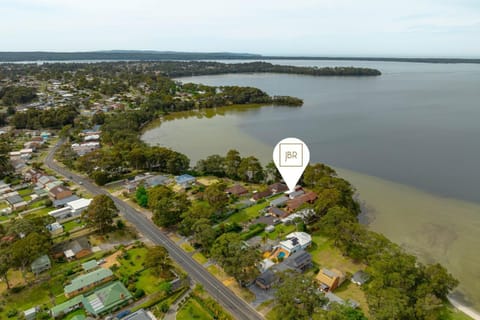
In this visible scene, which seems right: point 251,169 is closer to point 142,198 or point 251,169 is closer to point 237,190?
point 237,190

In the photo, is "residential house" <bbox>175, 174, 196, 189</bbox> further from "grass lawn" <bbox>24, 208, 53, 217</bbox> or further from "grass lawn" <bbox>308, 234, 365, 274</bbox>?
"grass lawn" <bbox>308, 234, 365, 274</bbox>

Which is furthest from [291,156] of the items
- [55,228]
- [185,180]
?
[55,228]

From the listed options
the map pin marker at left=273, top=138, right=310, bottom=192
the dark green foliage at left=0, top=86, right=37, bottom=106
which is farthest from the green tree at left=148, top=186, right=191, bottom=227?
the dark green foliage at left=0, top=86, right=37, bottom=106

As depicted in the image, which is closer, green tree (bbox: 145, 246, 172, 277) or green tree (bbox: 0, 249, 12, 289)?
green tree (bbox: 0, 249, 12, 289)

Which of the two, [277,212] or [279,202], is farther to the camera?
[279,202]

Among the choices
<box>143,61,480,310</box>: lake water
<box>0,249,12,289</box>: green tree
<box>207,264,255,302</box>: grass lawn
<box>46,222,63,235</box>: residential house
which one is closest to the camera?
<box>0,249,12,289</box>: green tree
